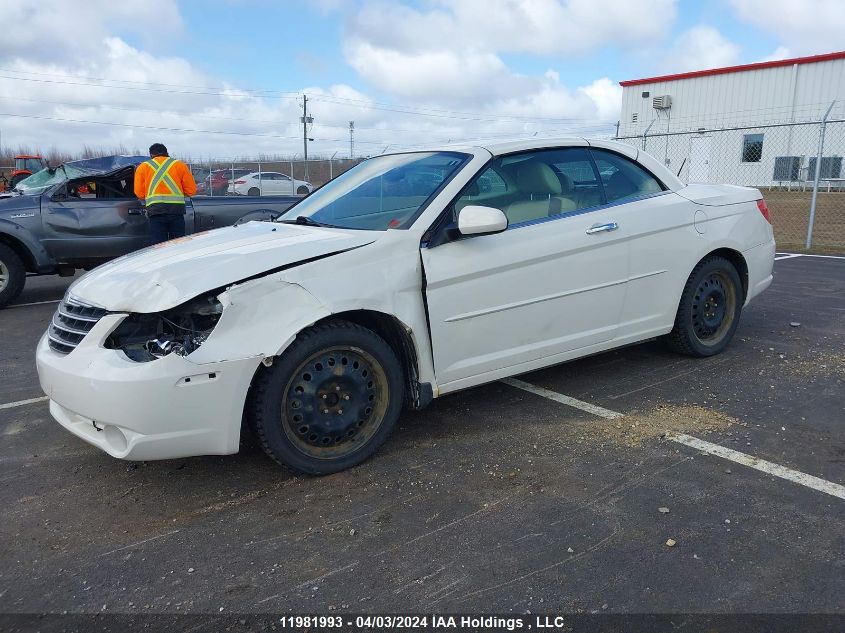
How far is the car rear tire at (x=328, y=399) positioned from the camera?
322cm

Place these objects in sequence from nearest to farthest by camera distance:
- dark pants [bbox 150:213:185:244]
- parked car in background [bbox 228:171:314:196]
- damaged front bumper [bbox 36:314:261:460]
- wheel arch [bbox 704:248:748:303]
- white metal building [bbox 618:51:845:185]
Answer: damaged front bumper [bbox 36:314:261:460] → wheel arch [bbox 704:248:748:303] → dark pants [bbox 150:213:185:244] → parked car in background [bbox 228:171:314:196] → white metal building [bbox 618:51:845:185]

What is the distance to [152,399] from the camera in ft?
9.71

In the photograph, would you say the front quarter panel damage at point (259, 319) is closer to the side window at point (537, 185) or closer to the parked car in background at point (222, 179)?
the side window at point (537, 185)

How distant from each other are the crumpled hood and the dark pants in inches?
181

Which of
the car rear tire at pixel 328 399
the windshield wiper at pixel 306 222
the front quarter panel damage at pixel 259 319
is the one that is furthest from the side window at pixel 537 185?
the front quarter panel damage at pixel 259 319

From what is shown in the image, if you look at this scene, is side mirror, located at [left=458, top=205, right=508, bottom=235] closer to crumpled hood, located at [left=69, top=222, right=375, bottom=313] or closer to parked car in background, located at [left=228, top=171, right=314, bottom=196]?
crumpled hood, located at [left=69, top=222, right=375, bottom=313]

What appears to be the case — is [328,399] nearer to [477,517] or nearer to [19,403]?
[477,517]

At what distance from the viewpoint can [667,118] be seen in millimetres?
35094

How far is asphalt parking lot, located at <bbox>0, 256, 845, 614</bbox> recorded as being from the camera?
8.26 feet

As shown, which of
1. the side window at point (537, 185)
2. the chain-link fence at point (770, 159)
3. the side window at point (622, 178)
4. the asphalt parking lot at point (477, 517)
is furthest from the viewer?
the chain-link fence at point (770, 159)

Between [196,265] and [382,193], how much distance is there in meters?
1.35

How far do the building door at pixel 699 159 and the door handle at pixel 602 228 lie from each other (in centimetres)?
2371

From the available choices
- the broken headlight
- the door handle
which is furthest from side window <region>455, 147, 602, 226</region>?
the broken headlight

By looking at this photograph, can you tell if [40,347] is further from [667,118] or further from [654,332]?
[667,118]
